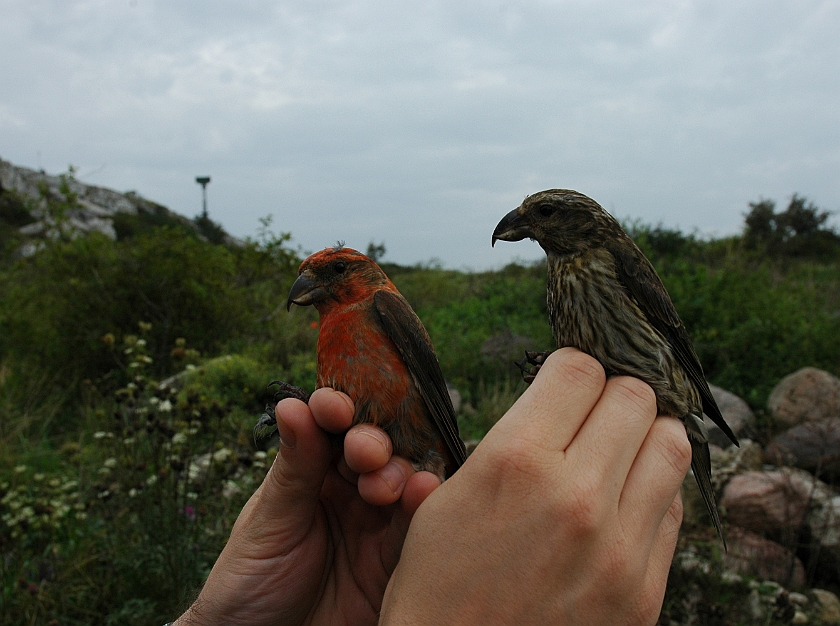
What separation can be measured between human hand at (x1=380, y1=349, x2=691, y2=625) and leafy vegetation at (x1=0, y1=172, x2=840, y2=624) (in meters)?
2.43

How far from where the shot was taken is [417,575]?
1.36m

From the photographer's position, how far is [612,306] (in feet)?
7.30

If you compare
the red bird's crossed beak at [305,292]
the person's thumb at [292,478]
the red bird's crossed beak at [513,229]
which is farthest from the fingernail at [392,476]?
the red bird's crossed beak at [513,229]

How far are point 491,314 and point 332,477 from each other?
10.0 m

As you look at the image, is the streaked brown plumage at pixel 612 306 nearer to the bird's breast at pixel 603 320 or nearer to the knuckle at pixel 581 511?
the bird's breast at pixel 603 320

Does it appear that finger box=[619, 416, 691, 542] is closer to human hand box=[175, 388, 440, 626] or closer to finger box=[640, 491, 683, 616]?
finger box=[640, 491, 683, 616]

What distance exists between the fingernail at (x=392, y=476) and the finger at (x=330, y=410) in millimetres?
196

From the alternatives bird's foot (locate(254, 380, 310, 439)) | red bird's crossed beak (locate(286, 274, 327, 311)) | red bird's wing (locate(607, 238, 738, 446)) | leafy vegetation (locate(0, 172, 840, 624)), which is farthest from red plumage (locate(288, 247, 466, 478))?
leafy vegetation (locate(0, 172, 840, 624))

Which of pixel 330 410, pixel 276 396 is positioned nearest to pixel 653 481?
pixel 330 410

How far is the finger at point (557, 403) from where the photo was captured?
4.74 ft

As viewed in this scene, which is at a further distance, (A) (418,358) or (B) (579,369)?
(A) (418,358)

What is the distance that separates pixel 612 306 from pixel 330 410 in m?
1.07

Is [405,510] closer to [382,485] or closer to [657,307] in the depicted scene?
[382,485]

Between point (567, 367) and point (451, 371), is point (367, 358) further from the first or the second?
point (451, 371)
